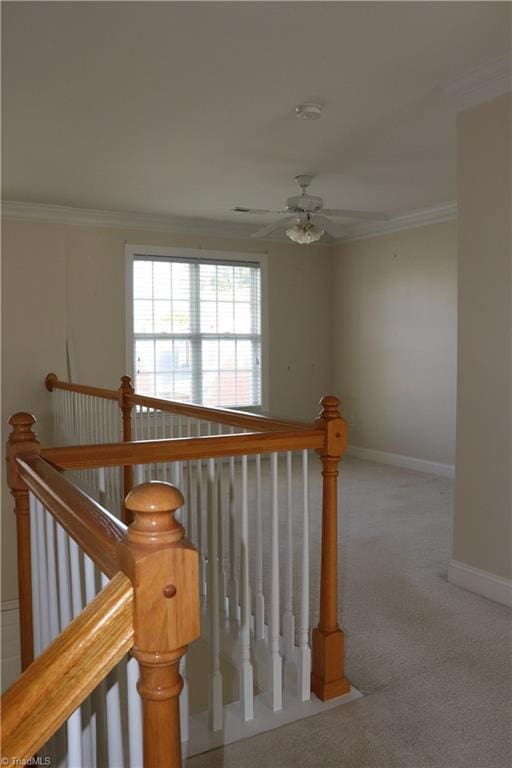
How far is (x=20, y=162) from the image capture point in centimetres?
434

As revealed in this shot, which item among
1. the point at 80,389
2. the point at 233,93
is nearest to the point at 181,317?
the point at 80,389

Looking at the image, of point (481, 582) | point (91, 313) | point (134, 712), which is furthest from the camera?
point (91, 313)

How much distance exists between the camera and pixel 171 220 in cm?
629

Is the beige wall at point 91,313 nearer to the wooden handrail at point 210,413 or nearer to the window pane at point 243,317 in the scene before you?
the window pane at point 243,317

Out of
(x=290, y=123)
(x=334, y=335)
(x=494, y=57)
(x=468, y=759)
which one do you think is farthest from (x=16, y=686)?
(x=334, y=335)

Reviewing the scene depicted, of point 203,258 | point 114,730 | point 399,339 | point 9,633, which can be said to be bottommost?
point 9,633

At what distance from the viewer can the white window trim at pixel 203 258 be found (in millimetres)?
6199

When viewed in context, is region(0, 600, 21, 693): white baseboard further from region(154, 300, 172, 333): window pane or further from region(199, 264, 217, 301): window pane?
region(199, 264, 217, 301): window pane

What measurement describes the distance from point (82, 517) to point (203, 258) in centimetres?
571

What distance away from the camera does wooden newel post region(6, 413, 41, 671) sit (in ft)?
5.77

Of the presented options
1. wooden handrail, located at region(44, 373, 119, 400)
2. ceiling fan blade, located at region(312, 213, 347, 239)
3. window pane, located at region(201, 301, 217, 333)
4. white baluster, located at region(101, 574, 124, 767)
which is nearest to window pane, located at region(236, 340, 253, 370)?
window pane, located at region(201, 301, 217, 333)

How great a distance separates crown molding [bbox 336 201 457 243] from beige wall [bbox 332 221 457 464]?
0.05 m

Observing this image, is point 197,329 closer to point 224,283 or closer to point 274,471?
point 224,283

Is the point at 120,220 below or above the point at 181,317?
above
